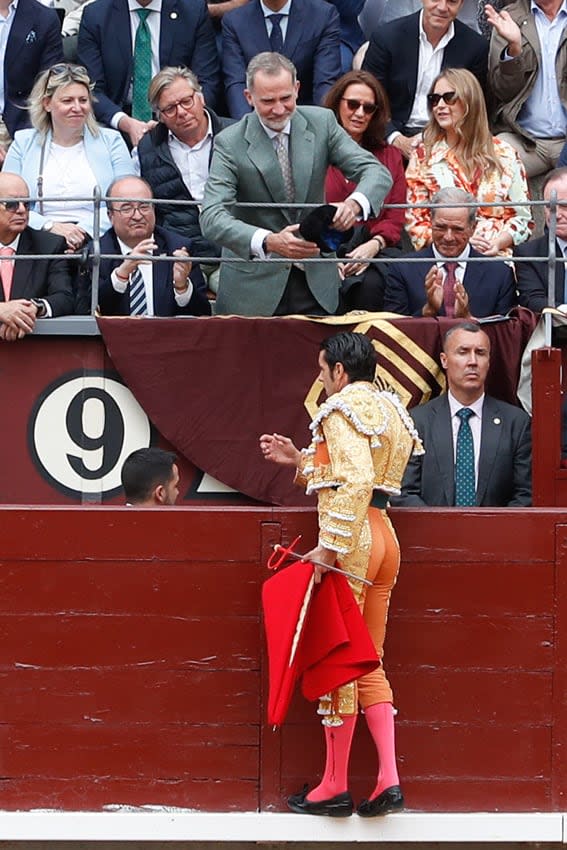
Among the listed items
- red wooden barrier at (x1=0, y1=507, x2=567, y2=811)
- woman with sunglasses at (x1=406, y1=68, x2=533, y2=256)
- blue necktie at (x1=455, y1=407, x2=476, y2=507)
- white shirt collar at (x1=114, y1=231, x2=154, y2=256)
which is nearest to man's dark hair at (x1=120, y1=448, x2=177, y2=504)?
red wooden barrier at (x1=0, y1=507, x2=567, y2=811)

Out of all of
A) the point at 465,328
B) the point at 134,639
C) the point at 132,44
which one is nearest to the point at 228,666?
the point at 134,639

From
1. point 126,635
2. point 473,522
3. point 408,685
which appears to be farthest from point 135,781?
point 473,522

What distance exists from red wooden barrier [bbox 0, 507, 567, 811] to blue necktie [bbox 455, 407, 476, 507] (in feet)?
2.15

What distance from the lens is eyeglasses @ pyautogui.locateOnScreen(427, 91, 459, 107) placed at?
7.17m

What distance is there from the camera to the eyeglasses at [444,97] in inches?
282

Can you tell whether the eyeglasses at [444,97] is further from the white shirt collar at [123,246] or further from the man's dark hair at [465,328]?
the white shirt collar at [123,246]

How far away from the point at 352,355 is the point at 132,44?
3435 mm

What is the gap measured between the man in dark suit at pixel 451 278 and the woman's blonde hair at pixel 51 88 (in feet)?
5.05

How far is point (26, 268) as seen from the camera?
268 inches

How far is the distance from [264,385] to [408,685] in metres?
1.51

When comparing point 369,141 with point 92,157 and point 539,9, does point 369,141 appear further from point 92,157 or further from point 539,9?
point 539,9

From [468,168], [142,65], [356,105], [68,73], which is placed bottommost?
[468,168]

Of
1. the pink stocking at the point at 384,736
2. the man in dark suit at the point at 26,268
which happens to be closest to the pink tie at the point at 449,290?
the man in dark suit at the point at 26,268

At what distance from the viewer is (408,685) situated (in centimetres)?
569
